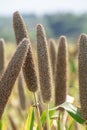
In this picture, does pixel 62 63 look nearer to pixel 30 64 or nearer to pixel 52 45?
pixel 30 64

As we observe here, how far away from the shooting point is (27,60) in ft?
6.32

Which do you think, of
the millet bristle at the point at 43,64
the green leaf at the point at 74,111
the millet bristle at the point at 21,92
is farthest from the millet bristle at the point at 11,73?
the millet bristle at the point at 21,92

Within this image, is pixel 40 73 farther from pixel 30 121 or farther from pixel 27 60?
pixel 30 121

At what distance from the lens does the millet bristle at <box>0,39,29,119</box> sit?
165 cm

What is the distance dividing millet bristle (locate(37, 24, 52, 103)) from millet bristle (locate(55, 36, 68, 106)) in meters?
0.26

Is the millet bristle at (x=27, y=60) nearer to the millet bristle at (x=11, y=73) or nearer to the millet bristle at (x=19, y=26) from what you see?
the millet bristle at (x=19, y=26)

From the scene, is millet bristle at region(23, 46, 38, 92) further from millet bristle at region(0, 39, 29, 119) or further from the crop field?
millet bristle at region(0, 39, 29, 119)

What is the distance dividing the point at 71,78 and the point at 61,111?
500 cm

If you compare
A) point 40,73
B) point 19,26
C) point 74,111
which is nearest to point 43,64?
point 40,73

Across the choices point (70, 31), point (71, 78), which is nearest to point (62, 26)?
point (70, 31)


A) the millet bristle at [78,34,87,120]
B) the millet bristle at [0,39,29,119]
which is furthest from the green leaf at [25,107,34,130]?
the millet bristle at [0,39,29,119]

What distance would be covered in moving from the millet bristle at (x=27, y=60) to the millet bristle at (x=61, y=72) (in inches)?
11.8

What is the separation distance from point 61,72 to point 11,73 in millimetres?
635

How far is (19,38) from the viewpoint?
1.94 metres
